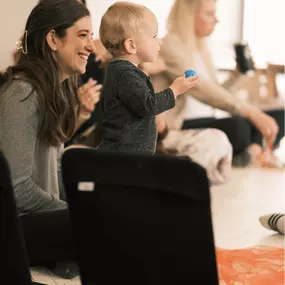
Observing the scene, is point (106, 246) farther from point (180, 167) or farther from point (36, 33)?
point (36, 33)

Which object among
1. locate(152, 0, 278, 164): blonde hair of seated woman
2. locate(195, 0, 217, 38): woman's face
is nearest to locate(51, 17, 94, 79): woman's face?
locate(152, 0, 278, 164): blonde hair of seated woman

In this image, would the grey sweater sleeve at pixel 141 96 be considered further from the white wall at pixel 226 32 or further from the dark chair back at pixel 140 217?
the white wall at pixel 226 32

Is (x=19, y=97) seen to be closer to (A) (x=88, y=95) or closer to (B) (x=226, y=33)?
(A) (x=88, y=95)

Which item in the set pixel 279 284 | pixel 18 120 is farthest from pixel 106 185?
pixel 279 284

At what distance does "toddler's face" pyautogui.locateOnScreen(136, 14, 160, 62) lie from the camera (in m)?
1.87

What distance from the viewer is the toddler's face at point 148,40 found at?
1.87 meters

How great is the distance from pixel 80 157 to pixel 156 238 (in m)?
0.19

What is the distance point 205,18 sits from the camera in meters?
3.44

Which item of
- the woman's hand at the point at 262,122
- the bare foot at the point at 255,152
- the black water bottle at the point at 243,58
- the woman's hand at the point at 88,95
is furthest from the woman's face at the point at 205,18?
the bare foot at the point at 255,152

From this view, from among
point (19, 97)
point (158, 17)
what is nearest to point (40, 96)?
point (19, 97)

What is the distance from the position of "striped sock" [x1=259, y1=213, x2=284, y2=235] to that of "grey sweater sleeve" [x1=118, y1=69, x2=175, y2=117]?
105 cm

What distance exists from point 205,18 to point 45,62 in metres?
1.46

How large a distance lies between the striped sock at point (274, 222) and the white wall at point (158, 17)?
88 cm

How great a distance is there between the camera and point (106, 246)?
49.1 inches
